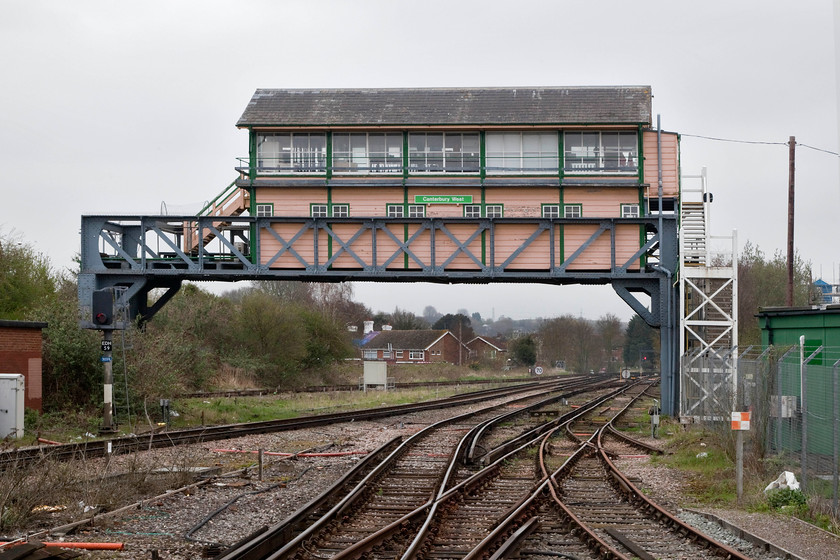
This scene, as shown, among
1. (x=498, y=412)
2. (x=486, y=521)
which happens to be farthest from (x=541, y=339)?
→ (x=486, y=521)

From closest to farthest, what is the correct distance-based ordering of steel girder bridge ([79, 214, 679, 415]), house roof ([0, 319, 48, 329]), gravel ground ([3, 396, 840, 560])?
gravel ground ([3, 396, 840, 560]), house roof ([0, 319, 48, 329]), steel girder bridge ([79, 214, 679, 415])

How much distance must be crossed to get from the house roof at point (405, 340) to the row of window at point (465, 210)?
66204mm

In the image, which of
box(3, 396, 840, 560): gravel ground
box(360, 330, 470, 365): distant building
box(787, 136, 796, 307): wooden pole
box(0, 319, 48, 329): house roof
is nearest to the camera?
box(3, 396, 840, 560): gravel ground

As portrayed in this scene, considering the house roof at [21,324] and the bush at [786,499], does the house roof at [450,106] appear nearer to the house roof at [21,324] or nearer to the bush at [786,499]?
the house roof at [21,324]

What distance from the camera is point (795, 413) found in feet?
46.2

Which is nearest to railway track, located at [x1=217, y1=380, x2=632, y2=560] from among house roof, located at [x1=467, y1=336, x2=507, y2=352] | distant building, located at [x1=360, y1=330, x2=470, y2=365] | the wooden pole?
the wooden pole

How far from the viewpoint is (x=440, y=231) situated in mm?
28672

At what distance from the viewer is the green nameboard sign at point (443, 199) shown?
29.4 metres

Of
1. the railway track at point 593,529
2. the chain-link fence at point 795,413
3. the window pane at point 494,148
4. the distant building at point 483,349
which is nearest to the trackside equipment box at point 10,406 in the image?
the railway track at point 593,529

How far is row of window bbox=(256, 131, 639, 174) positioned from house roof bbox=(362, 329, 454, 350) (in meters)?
66.3

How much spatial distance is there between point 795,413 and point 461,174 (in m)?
16.9

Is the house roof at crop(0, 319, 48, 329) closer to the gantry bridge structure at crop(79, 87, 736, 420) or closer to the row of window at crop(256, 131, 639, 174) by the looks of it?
the gantry bridge structure at crop(79, 87, 736, 420)

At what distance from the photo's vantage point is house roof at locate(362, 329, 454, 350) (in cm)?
9638

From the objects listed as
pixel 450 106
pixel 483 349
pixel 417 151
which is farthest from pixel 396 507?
pixel 483 349
